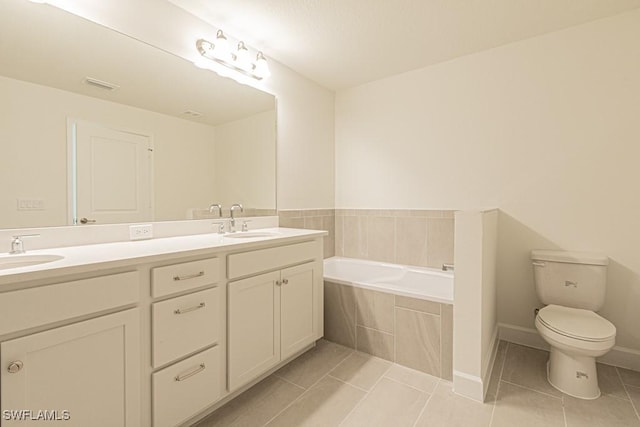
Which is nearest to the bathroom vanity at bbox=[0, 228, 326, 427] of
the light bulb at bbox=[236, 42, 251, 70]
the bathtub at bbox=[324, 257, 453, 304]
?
the bathtub at bbox=[324, 257, 453, 304]

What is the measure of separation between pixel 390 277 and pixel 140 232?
6.81ft

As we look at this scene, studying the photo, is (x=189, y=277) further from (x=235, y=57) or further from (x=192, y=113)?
(x=235, y=57)

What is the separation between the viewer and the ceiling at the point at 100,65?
4.29ft

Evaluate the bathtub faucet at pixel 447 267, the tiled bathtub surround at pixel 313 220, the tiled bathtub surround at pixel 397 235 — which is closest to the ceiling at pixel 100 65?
the tiled bathtub surround at pixel 313 220

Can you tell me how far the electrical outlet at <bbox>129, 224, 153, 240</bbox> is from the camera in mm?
1633

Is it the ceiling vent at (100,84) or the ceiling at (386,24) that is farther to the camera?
the ceiling at (386,24)

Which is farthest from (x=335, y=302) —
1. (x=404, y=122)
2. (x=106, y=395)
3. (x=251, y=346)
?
(x=404, y=122)

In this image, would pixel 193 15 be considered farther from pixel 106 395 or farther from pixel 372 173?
pixel 106 395

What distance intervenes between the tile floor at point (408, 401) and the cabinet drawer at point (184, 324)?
47 centimetres

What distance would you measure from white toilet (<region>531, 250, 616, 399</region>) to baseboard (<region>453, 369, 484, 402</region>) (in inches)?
20.5

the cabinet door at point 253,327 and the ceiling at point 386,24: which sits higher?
the ceiling at point 386,24

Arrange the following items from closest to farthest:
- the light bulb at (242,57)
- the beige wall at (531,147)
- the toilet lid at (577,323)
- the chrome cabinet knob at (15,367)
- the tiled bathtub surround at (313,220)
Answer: the chrome cabinet knob at (15,367) < the toilet lid at (577,323) < the beige wall at (531,147) < the light bulb at (242,57) < the tiled bathtub surround at (313,220)

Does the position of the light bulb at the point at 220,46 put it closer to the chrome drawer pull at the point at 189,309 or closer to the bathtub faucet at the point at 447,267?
the chrome drawer pull at the point at 189,309

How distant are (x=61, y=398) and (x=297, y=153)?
221 centimetres
